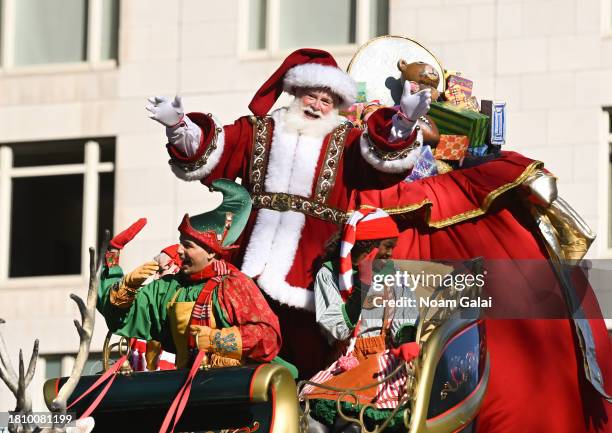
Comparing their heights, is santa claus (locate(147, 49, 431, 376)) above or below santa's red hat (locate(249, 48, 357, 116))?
below

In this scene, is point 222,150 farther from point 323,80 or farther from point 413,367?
point 413,367

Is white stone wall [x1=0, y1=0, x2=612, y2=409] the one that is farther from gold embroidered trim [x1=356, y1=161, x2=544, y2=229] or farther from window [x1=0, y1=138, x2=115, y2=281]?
gold embroidered trim [x1=356, y1=161, x2=544, y2=229]

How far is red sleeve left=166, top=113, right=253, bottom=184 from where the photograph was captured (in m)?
13.9

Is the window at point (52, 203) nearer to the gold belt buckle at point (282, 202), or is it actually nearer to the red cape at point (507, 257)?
the red cape at point (507, 257)

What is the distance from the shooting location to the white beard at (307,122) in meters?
14.1

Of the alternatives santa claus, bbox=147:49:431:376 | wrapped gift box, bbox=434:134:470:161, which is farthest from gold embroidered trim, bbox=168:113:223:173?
wrapped gift box, bbox=434:134:470:161

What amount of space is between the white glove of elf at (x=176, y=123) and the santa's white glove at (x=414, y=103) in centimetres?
147

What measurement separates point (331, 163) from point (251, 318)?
1.74 m

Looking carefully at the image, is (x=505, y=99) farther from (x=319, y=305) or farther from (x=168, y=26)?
(x=319, y=305)

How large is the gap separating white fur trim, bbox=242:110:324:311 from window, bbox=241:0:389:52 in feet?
26.5

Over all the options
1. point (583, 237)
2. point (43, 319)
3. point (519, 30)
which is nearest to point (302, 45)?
point (519, 30)

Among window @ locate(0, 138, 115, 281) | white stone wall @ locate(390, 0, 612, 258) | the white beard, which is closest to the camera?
the white beard

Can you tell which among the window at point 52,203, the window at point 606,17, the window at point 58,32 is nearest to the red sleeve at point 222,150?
the window at point 606,17

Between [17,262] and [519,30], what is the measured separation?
6.22 meters
